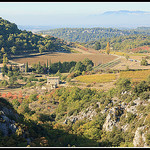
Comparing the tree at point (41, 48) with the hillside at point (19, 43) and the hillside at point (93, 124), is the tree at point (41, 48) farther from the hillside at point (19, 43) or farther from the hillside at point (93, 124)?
the hillside at point (93, 124)

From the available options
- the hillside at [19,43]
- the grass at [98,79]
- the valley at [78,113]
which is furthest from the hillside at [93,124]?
the hillside at [19,43]

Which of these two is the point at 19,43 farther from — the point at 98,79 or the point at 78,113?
the point at 78,113

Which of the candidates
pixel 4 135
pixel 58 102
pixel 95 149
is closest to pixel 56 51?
pixel 58 102

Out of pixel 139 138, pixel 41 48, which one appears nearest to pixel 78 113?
pixel 139 138

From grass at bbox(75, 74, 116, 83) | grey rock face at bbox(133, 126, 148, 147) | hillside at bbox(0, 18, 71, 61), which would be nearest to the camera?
grey rock face at bbox(133, 126, 148, 147)

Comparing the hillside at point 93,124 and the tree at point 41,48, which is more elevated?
the tree at point 41,48

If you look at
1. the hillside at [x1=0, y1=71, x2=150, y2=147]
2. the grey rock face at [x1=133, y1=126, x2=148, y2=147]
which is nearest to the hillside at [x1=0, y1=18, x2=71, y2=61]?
the hillside at [x1=0, y1=71, x2=150, y2=147]

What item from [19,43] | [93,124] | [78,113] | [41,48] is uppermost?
[19,43]

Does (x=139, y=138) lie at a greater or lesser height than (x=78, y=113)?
greater

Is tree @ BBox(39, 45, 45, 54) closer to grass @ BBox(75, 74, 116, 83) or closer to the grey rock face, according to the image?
grass @ BBox(75, 74, 116, 83)

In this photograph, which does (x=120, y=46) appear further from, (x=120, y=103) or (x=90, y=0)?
(x=90, y=0)

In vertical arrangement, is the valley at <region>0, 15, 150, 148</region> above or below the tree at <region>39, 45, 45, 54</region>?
below
